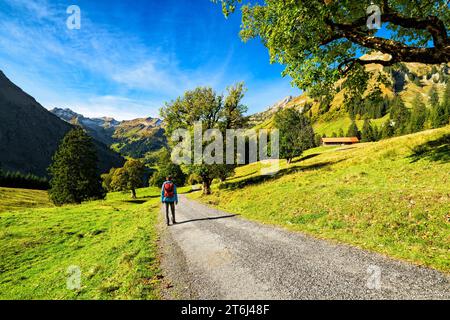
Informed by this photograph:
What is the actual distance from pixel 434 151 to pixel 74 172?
201 ft

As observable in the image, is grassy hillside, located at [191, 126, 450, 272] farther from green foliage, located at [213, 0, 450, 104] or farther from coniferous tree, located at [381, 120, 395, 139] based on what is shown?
coniferous tree, located at [381, 120, 395, 139]

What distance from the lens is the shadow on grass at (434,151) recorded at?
19.9m

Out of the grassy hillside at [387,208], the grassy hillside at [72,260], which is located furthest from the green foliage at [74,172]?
the grassy hillside at [387,208]

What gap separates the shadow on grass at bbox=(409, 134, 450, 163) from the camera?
19914mm

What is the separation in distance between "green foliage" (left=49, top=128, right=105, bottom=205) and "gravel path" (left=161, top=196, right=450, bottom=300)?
5130 centimetres

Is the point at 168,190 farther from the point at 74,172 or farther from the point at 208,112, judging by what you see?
the point at 74,172

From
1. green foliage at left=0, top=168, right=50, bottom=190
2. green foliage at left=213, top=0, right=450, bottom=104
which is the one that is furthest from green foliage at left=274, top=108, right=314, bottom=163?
green foliage at left=0, top=168, right=50, bottom=190

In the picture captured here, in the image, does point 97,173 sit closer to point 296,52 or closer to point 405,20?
point 296,52

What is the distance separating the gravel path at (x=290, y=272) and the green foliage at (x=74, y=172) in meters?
51.3

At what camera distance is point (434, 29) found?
1188 cm


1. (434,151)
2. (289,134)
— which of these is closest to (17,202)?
(434,151)

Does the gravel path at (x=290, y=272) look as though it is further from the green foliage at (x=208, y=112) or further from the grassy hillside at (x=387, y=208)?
the green foliage at (x=208, y=112)
